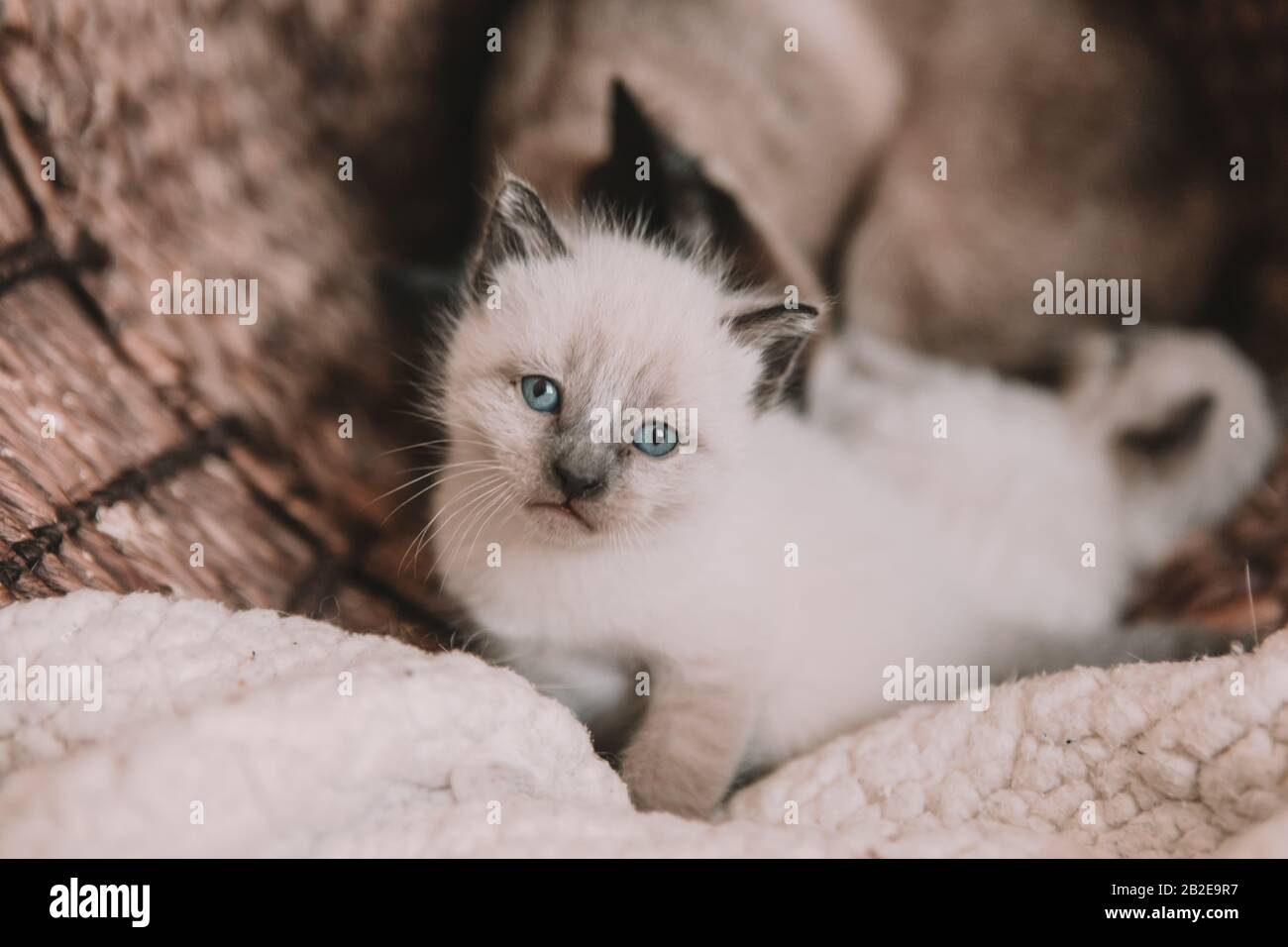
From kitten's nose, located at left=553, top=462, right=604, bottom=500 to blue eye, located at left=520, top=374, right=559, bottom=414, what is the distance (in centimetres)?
10

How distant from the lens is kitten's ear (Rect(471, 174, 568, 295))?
1.33m

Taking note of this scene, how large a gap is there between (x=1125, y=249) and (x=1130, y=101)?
0.33m

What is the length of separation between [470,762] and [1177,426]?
5.41 ft

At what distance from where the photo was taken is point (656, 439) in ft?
4.17

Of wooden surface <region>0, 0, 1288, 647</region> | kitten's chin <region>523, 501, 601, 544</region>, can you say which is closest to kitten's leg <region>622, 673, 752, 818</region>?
kitten's chin <region>523, 501, 601, 544</region>

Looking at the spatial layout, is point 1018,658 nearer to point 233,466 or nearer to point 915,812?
point 915,812

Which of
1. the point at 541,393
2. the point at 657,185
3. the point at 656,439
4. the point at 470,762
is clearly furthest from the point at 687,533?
the point at 657,185

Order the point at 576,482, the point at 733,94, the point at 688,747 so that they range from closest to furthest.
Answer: the point at 576,482, the point at 688,747, the point at 733,94

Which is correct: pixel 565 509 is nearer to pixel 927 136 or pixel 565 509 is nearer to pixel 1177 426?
pixel 1177 426

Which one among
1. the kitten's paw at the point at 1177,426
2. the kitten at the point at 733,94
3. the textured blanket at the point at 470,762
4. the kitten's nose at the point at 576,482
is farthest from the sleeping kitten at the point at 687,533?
the kitten at the point at 733,94

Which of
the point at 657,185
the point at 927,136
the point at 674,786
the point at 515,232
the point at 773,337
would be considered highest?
Answer: the point at 927,136

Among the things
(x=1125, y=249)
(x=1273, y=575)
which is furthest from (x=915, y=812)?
(x=1125, y=249)

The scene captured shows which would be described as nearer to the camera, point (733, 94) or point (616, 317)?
point (616, 317)

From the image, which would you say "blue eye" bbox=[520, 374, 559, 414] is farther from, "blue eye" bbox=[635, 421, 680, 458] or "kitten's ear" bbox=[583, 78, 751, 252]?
"kitten's ear" bbox=[583, 78, 751, 252]
